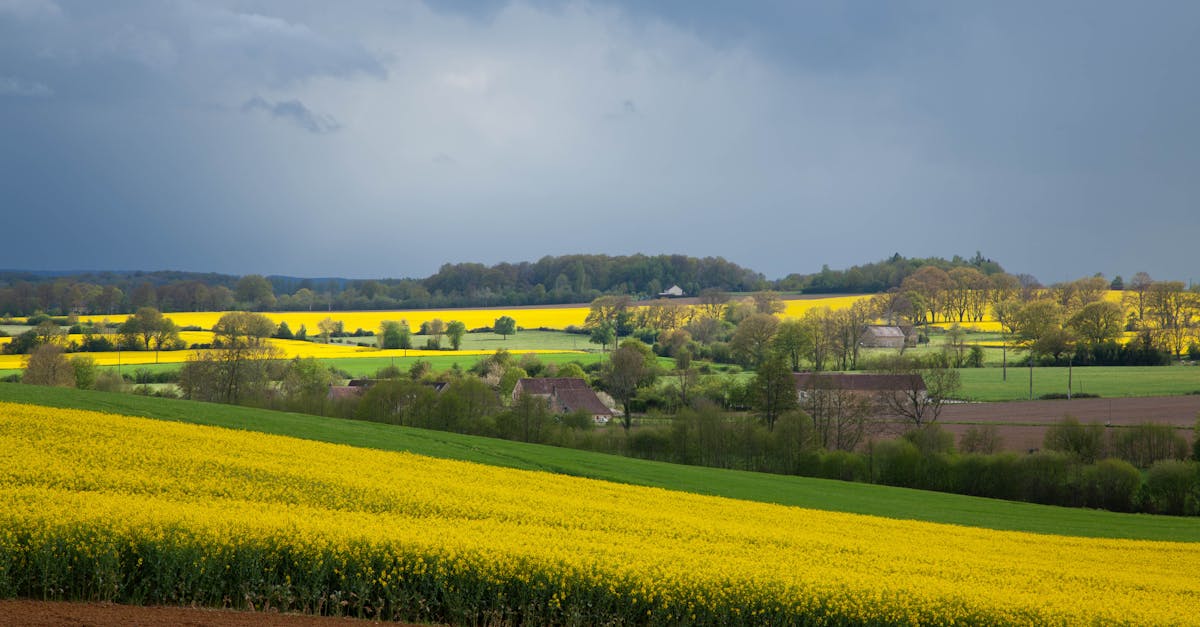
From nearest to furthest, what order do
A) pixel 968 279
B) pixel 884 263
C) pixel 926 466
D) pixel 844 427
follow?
pixel 926 466
pixel 844 427
pixel 968 279
pixel 884 263

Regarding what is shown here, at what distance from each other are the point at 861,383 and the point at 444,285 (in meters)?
77.7

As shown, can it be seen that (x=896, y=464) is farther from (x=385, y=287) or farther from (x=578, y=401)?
(x=385, y=287)

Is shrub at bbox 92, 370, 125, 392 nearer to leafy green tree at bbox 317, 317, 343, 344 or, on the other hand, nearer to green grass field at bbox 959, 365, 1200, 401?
leafy green tree at bbox 317, 317, 343, 344

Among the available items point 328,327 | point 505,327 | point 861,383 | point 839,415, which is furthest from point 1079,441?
point 328,327

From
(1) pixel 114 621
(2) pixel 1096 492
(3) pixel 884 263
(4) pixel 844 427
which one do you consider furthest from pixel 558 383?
(3) pixel 884 263

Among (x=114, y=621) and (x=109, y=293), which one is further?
(x=109, y=293)

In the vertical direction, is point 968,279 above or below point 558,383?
above

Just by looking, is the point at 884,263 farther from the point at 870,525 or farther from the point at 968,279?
the point at 870,525

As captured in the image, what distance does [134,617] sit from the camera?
38.3ft

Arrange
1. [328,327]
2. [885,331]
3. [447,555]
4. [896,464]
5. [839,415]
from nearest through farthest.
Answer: [447,555], [896,464], [839,415], [328,327], [885,331]

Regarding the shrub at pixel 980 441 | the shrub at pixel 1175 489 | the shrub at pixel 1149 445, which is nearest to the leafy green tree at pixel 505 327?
the shrub at pixel 980 441

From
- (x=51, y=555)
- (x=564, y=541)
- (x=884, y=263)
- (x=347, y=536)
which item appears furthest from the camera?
(x=884, y=263)

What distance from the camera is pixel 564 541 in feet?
53.7

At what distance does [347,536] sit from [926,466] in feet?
129
